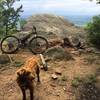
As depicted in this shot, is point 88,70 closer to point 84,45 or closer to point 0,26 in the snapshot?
point 84,45

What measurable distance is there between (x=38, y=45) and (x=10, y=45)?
5.12 ft

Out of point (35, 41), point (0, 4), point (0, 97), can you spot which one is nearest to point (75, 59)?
point (35, 41)

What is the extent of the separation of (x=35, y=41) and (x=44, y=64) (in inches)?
134

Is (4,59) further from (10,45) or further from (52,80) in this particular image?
(52,80)

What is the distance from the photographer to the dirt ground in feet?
46.3

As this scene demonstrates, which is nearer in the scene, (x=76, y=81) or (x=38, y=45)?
(x=76, y=81)

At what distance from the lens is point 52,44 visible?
20.8m

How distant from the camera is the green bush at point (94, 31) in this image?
60.2 ft

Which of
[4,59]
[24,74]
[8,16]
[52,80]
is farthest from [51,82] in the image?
[8,16]

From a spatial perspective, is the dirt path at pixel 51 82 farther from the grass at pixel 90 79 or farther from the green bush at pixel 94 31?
the green bush at pixel 94 31

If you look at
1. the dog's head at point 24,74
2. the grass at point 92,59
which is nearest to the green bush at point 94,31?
the grass at point 92,59

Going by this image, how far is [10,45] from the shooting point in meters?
19.8

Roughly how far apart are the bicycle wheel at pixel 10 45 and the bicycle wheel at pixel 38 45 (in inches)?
33.0

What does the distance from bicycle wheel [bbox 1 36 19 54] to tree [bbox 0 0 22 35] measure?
15836 millimetres
